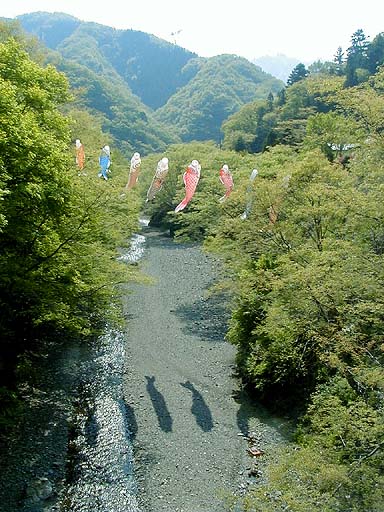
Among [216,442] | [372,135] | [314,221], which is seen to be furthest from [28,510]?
[372,135]

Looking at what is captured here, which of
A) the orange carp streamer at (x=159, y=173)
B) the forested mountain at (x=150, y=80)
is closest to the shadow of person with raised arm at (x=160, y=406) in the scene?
the orange carp streamer at (x=159, y=173)

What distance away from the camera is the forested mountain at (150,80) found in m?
91.3

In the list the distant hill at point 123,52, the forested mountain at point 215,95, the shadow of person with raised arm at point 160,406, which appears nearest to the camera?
the shadow of person with raised arm at point 160,406

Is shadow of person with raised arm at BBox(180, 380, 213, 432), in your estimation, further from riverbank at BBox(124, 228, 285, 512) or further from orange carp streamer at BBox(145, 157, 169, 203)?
orange carp streamer at BBox(145, 157, 169, 203)

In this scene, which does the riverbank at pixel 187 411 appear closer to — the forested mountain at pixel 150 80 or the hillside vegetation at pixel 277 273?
the hillside vegetation at pixel 277 273

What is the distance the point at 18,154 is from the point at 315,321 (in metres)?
6.64

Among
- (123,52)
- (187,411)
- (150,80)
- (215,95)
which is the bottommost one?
(187,411)

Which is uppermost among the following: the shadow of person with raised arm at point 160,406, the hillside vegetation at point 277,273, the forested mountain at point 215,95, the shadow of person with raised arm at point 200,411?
the forested mountain at point 215,95

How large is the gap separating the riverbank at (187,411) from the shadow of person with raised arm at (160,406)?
0.03m

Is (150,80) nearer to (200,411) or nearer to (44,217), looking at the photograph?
(200,411)

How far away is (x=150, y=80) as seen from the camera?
160 meters

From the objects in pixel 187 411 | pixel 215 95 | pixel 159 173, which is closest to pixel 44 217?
pixel 159 173

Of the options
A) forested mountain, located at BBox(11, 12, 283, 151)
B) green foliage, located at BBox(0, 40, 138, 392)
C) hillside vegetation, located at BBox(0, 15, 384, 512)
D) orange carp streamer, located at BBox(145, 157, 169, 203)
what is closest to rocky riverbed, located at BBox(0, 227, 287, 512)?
hillside vegetation, located at BBox(0, 15, 384, 512)

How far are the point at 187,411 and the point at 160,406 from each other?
0.79m
